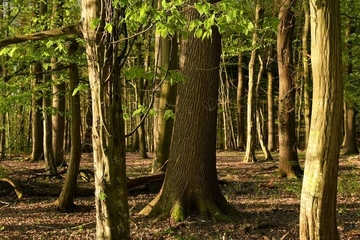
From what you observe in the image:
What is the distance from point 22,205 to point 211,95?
17.6ft

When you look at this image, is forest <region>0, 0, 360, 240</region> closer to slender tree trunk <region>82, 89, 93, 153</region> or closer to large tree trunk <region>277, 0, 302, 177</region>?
large tree trunk <region>277, 0, 302, 177</region>

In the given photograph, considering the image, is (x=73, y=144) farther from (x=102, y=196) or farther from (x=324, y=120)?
(x=324, y=120)

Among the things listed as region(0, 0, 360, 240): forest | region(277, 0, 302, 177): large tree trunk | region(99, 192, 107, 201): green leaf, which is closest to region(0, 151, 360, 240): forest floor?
region(0, 0, 360, 240): forest

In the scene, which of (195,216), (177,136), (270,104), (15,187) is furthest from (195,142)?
(270,104)

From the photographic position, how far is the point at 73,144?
7938mm

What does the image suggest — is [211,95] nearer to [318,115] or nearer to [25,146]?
[318,115]

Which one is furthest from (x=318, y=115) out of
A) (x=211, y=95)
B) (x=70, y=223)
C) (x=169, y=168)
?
(x=70, y=223)

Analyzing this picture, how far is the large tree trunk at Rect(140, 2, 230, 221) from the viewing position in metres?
7.45

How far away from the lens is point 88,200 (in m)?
9.91

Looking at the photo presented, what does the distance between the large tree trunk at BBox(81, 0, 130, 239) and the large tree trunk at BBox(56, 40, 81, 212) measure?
358 cm

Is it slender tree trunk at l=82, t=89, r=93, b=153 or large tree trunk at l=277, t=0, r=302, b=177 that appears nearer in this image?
slender tree trunk at l=82, t=89, r=93, b=153

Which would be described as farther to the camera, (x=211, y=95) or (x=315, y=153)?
(x=211, y=95)

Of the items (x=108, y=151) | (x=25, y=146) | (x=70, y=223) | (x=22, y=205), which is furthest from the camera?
(x=25, y=146)

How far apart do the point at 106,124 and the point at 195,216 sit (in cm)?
371
